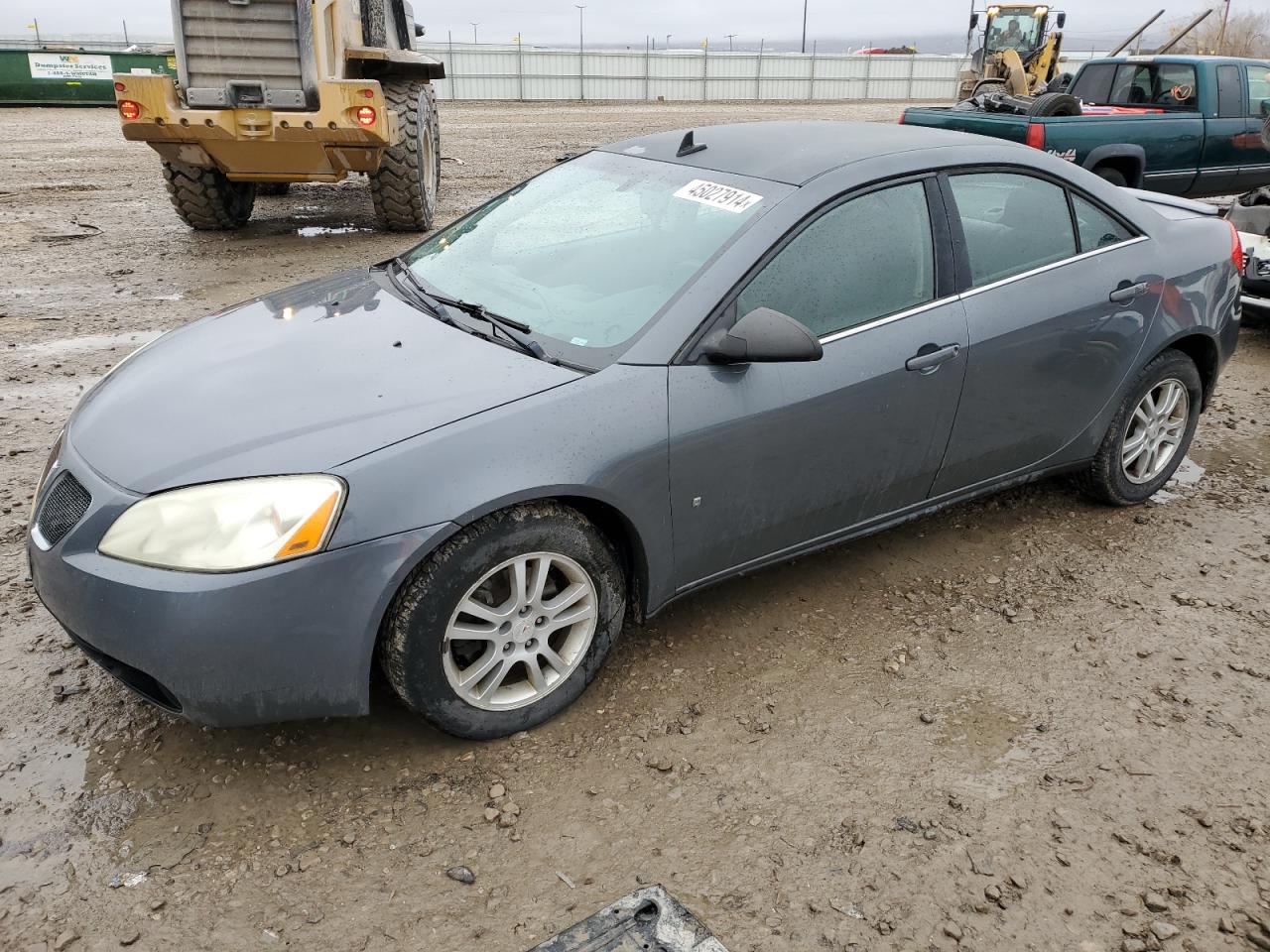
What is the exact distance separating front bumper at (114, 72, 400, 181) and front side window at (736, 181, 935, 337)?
6.25 m

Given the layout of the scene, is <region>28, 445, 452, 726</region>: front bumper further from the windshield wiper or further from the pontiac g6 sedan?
the windshield wiper

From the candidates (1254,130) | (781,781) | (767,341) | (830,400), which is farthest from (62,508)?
(1254,130)

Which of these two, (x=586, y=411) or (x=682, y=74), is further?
(x=682, y=74)

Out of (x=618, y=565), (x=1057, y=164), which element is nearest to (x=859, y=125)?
(x=1057, y=164)

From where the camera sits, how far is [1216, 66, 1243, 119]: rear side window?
9844 mm

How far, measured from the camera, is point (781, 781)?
268 cm

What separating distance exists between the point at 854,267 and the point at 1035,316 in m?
0.78

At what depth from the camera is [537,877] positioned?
237 centimetres

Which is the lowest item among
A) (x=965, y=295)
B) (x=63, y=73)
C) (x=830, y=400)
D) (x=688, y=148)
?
(x=830, y=400)

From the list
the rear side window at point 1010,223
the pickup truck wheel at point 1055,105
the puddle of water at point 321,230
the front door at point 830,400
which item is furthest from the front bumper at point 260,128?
the front door at point 830,400

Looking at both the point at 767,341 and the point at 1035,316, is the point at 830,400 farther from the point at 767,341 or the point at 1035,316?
the point at 1035,316

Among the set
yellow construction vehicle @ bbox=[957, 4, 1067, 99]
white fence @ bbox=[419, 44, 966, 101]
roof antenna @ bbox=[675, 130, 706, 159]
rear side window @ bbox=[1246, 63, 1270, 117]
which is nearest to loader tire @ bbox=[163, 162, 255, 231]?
roof antenna @ bbox=[675, 130, 706, 159]

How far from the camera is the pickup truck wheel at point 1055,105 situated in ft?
30.2

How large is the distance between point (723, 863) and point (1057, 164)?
9.29 feet
